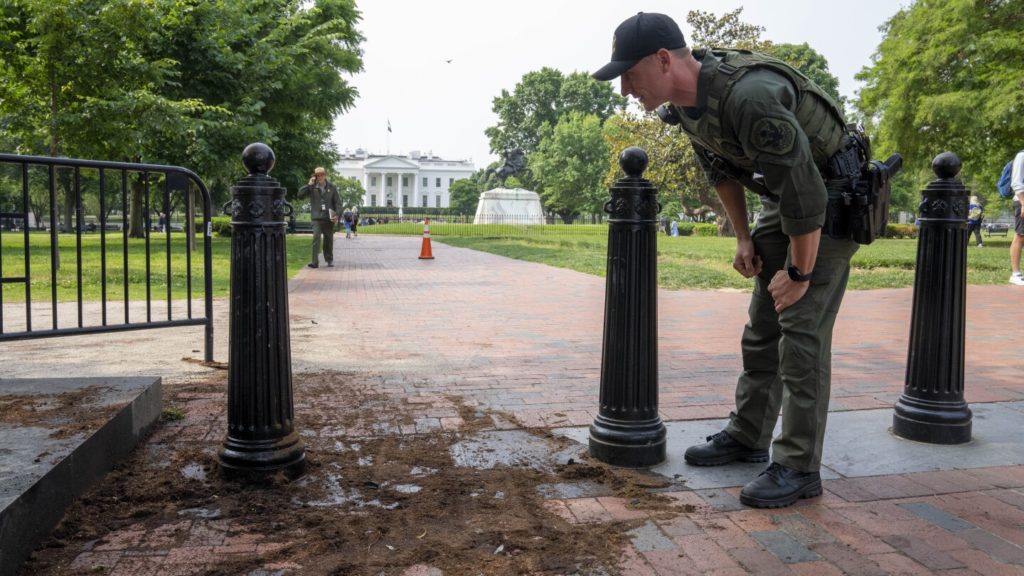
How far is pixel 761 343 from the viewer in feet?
10.4

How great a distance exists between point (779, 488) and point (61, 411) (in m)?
2.81

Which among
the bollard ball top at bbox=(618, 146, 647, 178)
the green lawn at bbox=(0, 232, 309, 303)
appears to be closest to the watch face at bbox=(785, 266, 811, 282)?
the bollard ball top at bbox=(618, 146, 647, 178)

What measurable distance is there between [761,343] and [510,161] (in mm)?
50472

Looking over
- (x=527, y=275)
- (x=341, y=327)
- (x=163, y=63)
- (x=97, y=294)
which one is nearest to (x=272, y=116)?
(x=163, y=63)

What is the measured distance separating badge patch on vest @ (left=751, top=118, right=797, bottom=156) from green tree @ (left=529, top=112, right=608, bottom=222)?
60.0 meters

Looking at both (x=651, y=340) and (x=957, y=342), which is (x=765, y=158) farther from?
(x=957, y=342)

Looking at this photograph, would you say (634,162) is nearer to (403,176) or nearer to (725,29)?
(725,29)

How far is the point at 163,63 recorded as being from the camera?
1445 centimetres

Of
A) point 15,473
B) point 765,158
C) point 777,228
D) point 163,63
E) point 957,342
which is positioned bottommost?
point 15,473

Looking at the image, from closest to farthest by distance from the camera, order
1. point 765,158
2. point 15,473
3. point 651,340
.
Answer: point 15,473, point 765,158, point 651,340

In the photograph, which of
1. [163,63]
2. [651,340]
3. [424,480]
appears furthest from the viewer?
[163,63]

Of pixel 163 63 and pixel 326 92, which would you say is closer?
pixel 163 63

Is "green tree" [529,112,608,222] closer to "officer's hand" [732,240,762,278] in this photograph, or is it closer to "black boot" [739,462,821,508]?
"officer's hand" [732,240,762,278]

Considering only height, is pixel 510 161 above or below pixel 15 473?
above
